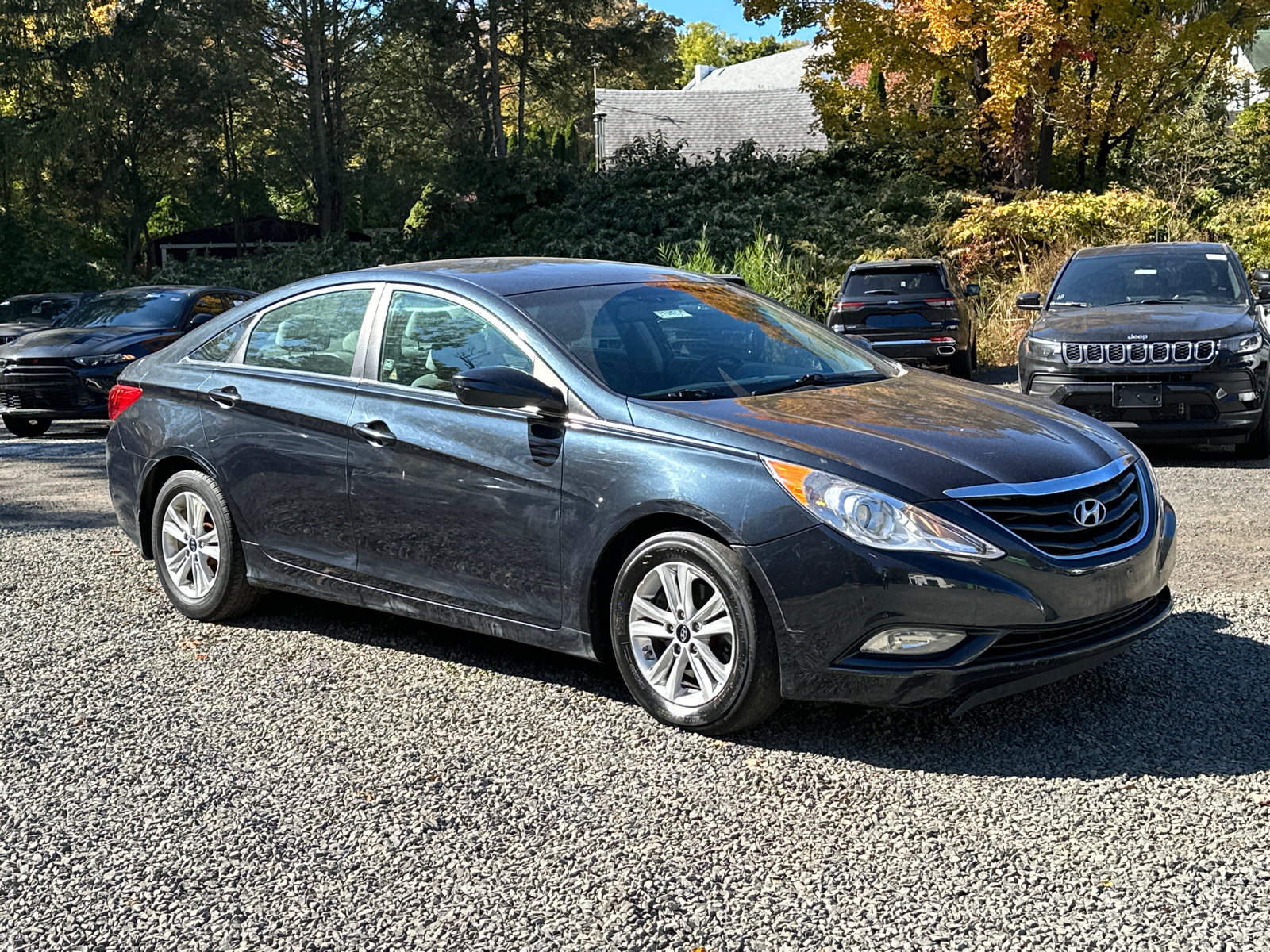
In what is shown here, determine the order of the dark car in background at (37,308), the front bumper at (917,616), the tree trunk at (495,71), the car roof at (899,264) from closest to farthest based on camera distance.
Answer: the front bumper at (917,616)
the car roof at (899,264)
the dark car in background at (37,308)
the tree trunk at (495,71)

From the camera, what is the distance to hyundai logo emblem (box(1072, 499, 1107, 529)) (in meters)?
4.34

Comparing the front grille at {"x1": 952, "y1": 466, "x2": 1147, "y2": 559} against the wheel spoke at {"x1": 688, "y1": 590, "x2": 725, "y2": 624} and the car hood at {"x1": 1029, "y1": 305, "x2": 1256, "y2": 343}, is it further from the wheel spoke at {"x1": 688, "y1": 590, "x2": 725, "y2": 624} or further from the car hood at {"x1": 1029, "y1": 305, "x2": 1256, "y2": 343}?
the car hood at {"x1": 1029, "y1": 305, "x2": 1256, "y2": 343}

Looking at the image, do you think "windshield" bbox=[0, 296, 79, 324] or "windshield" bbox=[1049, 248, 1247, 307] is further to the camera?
"windshield" bbox=[0, 296, 79, 324]

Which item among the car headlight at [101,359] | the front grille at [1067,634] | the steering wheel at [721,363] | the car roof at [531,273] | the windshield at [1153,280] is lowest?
the front grille at [1067,634]

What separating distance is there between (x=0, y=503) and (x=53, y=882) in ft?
23.0

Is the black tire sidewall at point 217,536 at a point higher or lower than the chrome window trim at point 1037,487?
lower

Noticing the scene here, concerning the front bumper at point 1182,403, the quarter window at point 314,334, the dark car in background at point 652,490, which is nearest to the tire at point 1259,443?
the front bumper at point 1182,403

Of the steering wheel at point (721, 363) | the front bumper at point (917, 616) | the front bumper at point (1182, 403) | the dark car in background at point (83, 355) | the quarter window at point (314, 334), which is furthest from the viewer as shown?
the dark car in background at point (83, 355)

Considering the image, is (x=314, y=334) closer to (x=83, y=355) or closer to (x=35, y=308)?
(x=83, y=355)

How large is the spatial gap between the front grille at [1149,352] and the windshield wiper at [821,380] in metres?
5.33

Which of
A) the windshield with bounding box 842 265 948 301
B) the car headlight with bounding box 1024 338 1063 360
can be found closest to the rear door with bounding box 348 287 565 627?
the car headlight with bounding box 1024 338 1063 360

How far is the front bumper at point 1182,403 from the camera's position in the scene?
9.98 metres

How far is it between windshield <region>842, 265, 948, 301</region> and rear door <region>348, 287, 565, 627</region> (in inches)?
463

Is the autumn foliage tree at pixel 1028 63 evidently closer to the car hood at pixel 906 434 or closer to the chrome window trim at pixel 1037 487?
the car hood at pixel 906 434
